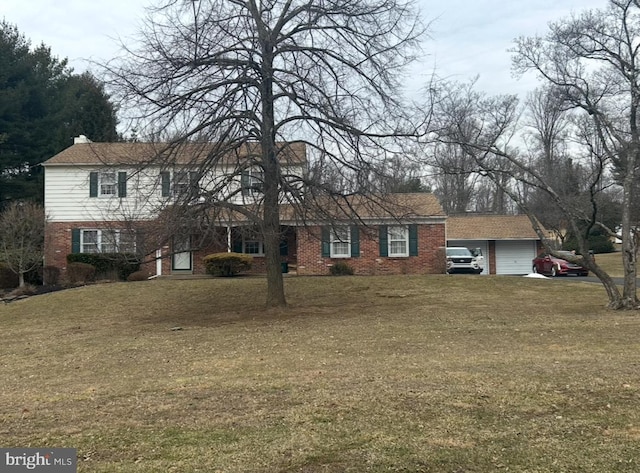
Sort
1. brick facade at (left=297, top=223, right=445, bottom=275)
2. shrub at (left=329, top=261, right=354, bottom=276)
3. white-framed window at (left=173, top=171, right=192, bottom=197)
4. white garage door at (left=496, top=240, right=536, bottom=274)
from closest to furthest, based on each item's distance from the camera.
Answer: white-framed window at (left=173, top=171, right=192, bottom=197), shrub at (left=329, top=261, right=354, bottom=276), brick facade at (left=297, top=223, right=445, bottom=275), white garage door at (left=496, top=240, right=536, bottom=274)

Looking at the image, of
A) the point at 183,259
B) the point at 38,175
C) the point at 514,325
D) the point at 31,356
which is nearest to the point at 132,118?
the point at 31,356

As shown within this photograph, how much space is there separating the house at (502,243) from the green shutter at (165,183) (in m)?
22.7

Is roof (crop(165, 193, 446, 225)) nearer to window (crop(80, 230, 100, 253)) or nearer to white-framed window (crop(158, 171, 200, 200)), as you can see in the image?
white-framed window (crop(158, 171, 200, 200))

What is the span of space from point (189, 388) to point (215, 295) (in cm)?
1201

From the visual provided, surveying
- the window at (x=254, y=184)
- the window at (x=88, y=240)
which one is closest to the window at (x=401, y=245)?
the window at (x=254, y=184)

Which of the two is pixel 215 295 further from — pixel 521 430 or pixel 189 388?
pixel 521 430

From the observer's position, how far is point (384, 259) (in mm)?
23969

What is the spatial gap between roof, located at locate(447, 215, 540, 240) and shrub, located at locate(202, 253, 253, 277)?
15471 millimetres

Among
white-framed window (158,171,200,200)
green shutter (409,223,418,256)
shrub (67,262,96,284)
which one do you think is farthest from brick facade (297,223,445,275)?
white-framed window (158,171,200,200)

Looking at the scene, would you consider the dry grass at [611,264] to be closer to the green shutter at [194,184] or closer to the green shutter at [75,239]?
the green shutter at [194,184]

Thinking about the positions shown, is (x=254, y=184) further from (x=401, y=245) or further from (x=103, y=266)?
(x=103, y=266)

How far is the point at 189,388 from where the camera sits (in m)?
6.68

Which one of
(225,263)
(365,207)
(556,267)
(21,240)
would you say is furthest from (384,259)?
(21,240)

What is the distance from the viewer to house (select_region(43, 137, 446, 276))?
13258mm
